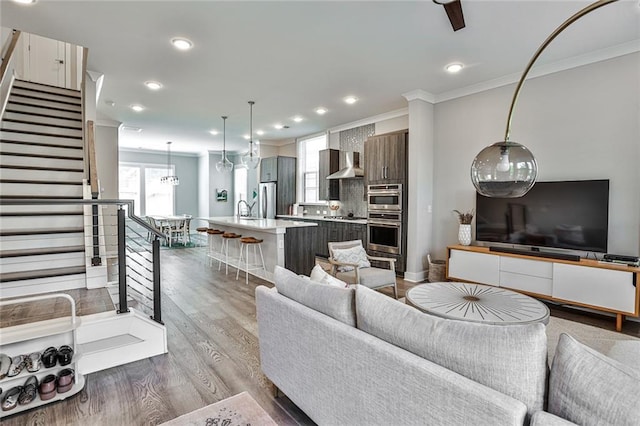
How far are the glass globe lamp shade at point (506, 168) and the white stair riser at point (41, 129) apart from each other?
578 cm

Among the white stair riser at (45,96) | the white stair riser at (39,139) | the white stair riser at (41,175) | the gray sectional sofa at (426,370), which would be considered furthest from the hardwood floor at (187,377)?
the white stair riser at (45,96)

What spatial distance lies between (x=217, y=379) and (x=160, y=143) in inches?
355

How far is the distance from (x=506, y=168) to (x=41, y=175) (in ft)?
17.5

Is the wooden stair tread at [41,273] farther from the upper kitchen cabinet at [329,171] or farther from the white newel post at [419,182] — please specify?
the upper kitchen cabinet at [329,171]

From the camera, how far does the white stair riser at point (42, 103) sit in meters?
5.20

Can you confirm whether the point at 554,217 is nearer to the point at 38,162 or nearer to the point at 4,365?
the point at 4,365

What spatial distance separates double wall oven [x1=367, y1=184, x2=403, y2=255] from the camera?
5.39 m

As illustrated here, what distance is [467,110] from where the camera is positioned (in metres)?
4.83

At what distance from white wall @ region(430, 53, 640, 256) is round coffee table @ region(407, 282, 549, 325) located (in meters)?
1.90

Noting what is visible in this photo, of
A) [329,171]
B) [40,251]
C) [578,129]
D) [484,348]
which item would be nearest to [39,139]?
[40,251]

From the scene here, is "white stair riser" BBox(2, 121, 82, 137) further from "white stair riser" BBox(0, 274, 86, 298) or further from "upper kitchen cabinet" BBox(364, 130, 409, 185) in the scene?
"upper kitchen cabinet" BBox(364, 130, 409, 185)

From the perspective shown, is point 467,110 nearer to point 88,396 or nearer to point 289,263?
point 289,263

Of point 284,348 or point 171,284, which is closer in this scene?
point 284,348

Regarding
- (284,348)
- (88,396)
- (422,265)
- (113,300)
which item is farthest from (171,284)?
(422,265)
